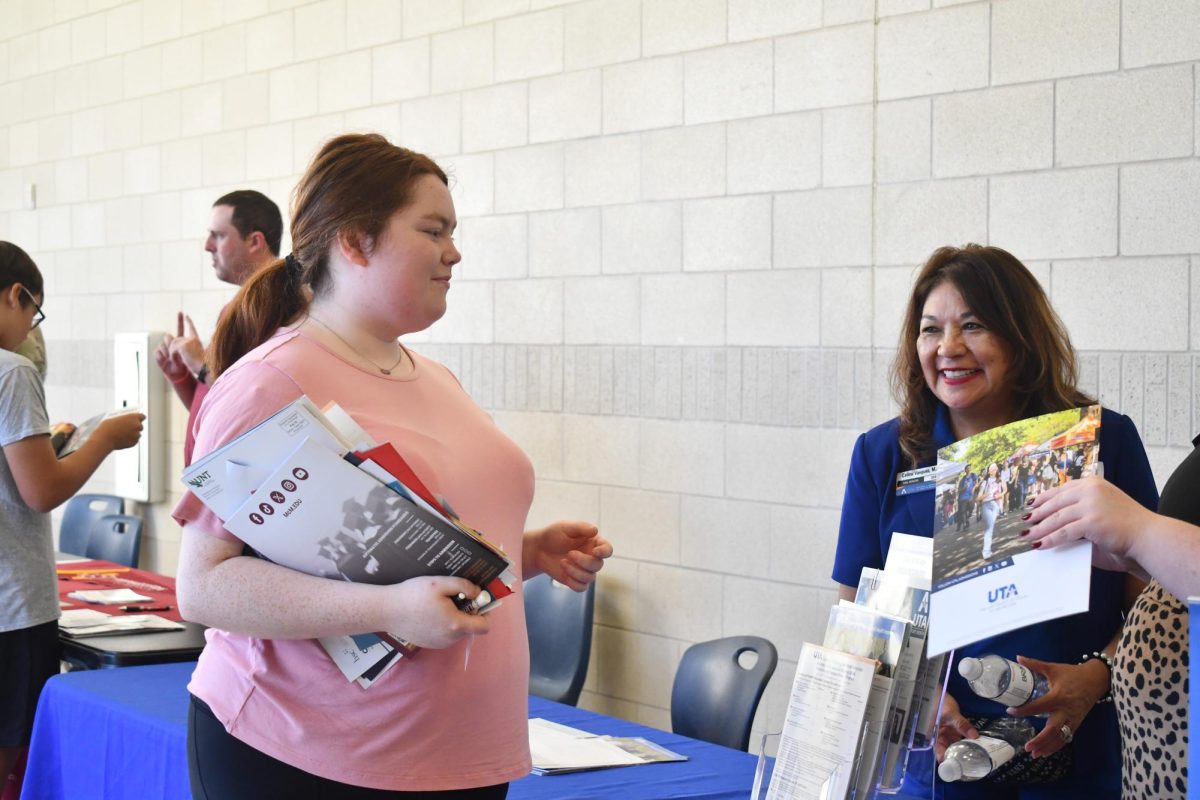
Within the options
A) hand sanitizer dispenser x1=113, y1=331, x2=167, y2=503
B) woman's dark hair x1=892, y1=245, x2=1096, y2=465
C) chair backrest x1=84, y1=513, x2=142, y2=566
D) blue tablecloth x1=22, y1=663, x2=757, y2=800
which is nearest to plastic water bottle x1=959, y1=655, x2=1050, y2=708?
woman's dark hair x1=892, y1=245, x2=1096, y2=465

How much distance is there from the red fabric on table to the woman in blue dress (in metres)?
2.34

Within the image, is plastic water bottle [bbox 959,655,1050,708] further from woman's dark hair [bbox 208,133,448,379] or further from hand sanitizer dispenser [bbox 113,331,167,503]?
hand sanitizer dispenser [bbox 113,331,167,503]

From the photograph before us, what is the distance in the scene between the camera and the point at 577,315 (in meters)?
4.34

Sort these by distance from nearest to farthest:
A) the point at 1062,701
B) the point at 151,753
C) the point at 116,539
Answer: the point at 1062,701 < the point at 151,753 < the point at 116,539

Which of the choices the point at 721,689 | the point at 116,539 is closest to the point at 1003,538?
the point at 721,689

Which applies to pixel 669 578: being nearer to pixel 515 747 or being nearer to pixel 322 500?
pixel 515 747

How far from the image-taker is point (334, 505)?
1373mm

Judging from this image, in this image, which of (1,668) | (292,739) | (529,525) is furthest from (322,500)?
(529,525)

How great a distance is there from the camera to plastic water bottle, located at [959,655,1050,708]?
5.51 ft

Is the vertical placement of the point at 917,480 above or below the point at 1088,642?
above

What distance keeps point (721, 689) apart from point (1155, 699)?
1518mm

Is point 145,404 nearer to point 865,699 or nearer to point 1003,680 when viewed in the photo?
point 1003,680

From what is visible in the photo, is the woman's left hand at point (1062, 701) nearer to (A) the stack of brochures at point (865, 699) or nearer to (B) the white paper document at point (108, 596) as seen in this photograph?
(A) the stack of brochures at point (865, 699)

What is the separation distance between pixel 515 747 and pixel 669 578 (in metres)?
2.53
